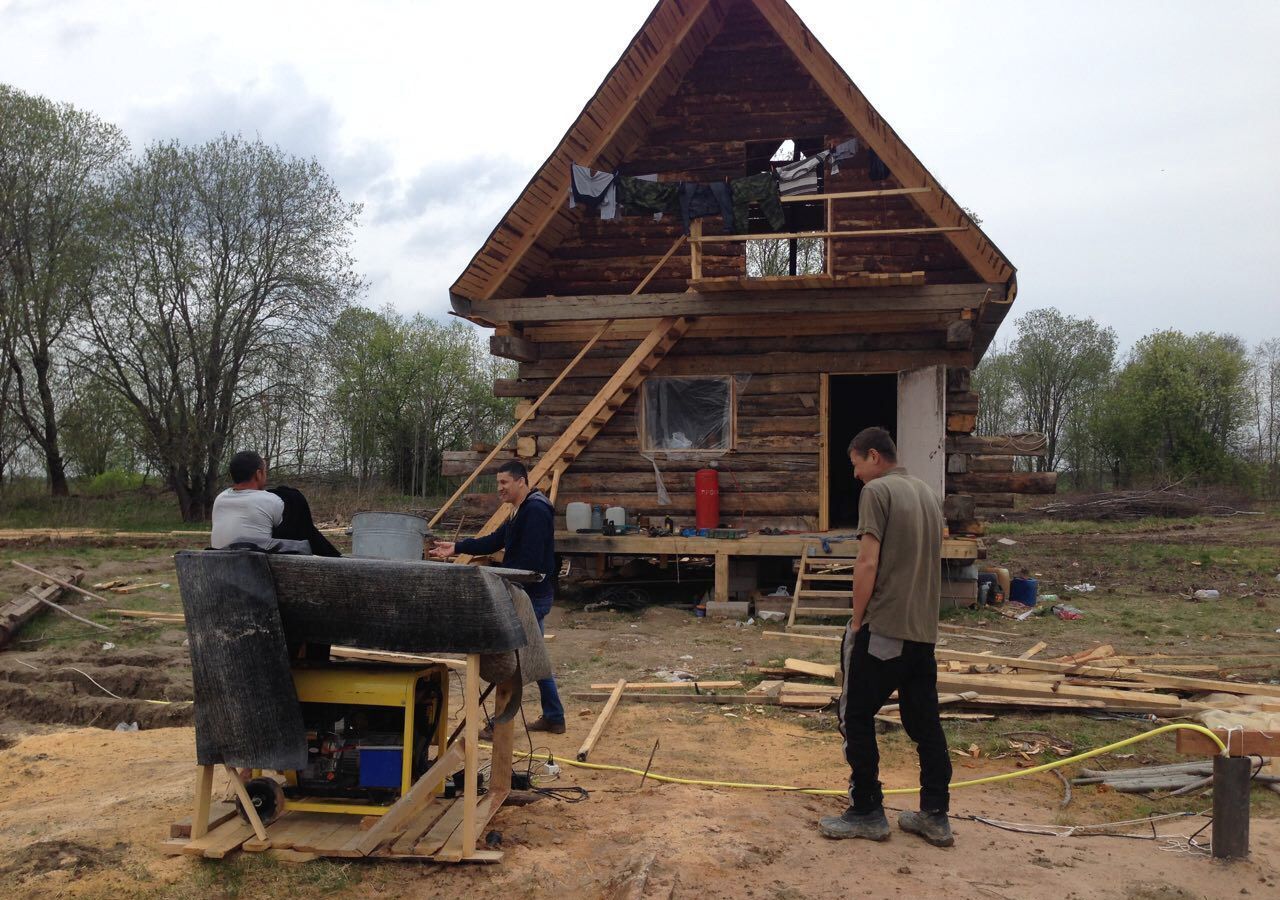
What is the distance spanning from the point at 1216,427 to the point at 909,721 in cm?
4019

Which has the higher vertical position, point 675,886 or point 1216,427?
point 1216,427

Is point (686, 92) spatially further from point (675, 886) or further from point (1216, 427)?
point (1216, 427)

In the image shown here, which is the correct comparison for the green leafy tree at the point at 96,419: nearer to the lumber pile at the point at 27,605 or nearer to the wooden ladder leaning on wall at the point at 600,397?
the lumber pile at the point at 27,605

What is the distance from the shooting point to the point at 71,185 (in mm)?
28672

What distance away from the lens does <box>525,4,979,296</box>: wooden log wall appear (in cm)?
1363

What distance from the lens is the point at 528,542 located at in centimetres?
648

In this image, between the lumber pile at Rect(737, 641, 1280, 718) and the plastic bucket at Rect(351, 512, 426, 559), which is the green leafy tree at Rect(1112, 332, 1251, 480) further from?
the plastic bucket at Rect(351, 512, 426, 559)

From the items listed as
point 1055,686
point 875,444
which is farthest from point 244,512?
point 1055,686

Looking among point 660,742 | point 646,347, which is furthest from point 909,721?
→ point 646,347

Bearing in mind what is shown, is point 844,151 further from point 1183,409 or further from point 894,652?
point 1183,409

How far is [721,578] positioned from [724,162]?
6003 mm

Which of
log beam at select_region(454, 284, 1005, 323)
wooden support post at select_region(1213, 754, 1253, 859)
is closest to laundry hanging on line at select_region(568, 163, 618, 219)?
log beam at select_region(454, 284, 1005, 323)

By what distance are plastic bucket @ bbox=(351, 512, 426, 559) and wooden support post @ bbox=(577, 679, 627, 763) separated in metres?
1.65

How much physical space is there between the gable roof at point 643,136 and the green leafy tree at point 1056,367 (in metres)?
41.9
